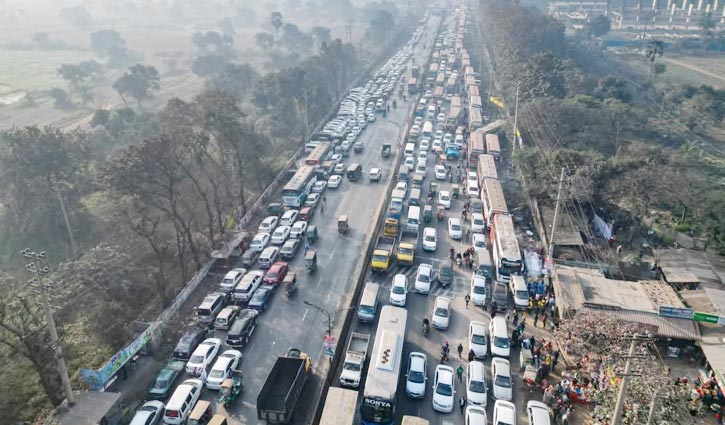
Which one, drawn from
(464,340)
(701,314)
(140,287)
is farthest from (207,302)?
(701,314)

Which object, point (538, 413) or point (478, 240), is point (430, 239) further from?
point (538, 413)

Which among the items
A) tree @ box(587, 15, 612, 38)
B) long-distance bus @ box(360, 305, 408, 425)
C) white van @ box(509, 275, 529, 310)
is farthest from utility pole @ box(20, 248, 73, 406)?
tree @ box(587, 15, 612, 38)

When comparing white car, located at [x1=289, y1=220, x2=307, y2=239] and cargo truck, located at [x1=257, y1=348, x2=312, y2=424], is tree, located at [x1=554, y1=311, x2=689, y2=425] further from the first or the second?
white car, located at [x1=289, y1=220, x2=307, y2=239]

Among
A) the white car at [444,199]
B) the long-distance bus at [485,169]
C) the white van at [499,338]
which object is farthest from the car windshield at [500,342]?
the long-distance bus at [485,169]

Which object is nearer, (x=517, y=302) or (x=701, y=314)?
(x=701, y=314)

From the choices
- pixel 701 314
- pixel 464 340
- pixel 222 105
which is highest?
pixel 222 105

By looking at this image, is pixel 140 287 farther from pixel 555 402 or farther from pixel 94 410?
pixel 555 402
